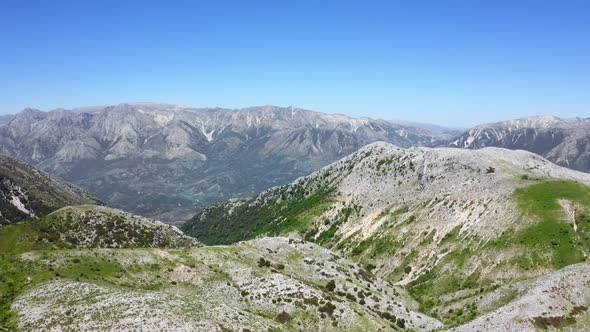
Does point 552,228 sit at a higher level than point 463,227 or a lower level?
higher

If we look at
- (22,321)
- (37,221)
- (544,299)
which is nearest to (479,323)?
(544,299)

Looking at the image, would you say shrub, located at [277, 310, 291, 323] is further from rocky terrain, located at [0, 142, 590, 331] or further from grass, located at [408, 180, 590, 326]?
grass, located at [408, 180, 590, 326]

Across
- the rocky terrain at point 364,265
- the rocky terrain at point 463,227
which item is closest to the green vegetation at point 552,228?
the rocky terrain at point 463,227

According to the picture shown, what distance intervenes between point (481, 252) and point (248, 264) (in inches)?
3016

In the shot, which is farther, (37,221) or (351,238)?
(351,238)

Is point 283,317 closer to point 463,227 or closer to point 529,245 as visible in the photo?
point 529,245

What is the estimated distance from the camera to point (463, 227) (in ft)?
476

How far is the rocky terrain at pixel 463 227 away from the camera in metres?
114

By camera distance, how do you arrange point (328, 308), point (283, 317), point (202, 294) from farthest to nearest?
1. point (202, 294)
2. point (328, 308)
3. point (283, 317)

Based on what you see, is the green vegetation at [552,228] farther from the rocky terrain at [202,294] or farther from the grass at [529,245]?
the rocky terrain at [202,294]

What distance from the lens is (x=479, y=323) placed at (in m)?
70.7

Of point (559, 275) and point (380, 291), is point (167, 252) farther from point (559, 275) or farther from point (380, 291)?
point (559, 275)

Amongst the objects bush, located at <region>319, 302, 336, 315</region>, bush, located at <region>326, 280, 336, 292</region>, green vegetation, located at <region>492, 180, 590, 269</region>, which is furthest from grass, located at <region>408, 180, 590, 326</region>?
bush, located at <region>319, 302, 336, 315</region>

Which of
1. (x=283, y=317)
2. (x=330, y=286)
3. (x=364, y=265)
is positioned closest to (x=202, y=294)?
(x=283, y=317)
